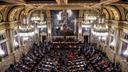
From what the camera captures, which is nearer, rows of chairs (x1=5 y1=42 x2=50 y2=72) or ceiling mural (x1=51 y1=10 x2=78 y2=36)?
rows of chairs (x1=5 y1=42 x2=50 y2=72)

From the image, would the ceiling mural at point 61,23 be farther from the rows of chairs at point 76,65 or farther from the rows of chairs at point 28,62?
the rows of chairs at point 76,65

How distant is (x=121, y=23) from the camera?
1809 cm

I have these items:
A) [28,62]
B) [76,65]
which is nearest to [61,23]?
[28,62]

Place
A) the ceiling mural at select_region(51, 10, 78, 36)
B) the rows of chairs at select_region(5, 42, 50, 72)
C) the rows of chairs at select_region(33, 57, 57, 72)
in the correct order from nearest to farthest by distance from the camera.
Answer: the rows of chairs at select_region(33, 57, 57, 72), the rows of chairs at select_region(5, 42, 50, 72), the ceiling mural at select_region(51, 10, 78, 36)

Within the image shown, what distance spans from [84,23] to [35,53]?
8796 mm

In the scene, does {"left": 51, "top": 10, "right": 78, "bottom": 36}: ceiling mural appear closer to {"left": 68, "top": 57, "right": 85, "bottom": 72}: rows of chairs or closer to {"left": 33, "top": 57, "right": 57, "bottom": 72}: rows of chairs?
{"left": 68, "top": 57, "right": 85, "bottom": 72}: rows of chairs

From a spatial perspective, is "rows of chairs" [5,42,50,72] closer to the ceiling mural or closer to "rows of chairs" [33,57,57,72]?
"rows of chairs" [33,57,57,72]

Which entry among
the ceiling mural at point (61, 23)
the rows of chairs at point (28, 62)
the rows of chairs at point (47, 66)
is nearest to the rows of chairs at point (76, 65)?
the rows of chairs at point (47, 66)

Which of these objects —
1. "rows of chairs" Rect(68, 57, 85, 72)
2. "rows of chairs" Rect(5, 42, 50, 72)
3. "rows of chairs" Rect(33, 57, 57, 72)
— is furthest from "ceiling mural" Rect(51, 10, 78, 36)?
"rows of chairs" Rect(33, 57, 57, 72)

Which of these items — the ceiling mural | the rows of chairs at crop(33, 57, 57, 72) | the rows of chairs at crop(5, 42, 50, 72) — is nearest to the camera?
the rows of chairs at crop(33, 57, 57, 72)

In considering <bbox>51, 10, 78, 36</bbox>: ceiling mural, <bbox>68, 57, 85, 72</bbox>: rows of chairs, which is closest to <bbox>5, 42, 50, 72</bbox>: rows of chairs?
<bbox>68, 57, 85, 72</bbox>: rows of chairs

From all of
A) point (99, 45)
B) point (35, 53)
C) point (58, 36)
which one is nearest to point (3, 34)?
point (35, 53)

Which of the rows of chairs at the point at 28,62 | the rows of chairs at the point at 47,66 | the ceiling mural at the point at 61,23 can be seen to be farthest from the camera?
the ceiling mural at the point at 61,23

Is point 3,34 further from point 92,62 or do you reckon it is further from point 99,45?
point 99,45
